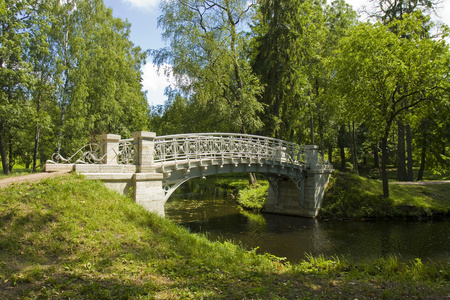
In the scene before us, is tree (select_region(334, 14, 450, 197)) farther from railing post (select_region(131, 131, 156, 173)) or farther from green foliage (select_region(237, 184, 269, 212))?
railing post (select_region(131, 131, 156, 173))

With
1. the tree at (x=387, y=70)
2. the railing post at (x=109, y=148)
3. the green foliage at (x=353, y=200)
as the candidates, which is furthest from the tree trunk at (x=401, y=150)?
the railing post at (x=109, y=148)

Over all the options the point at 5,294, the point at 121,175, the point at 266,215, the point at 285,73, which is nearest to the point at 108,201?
the point at 121,175

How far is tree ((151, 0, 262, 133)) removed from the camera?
20.2 metres

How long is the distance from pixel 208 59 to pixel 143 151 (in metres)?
11.1

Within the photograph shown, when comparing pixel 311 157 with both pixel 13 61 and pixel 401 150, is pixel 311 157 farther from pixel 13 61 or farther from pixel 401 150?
pixel 13 61

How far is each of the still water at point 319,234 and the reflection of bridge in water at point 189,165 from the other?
5.65ft

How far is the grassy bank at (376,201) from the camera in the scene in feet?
57.0

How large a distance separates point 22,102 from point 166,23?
9549 mm

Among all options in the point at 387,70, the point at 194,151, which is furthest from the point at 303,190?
the point at 194,151

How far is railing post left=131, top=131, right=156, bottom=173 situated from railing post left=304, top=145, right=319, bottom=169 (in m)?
10.6

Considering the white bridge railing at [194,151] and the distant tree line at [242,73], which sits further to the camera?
the distant tree line at [242,73]

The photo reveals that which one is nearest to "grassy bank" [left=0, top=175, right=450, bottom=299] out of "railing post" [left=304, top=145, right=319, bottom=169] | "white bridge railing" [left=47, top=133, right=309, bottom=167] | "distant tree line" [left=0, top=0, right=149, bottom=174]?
"white bridge railing" [left=47, top=133, right=309, bottom=167]

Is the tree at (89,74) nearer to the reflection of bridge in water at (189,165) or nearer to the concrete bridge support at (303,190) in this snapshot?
the reflection of bridge in water at (189,165)

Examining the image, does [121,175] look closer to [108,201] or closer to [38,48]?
[108,201]
